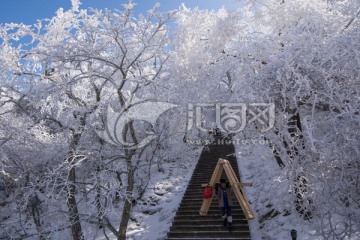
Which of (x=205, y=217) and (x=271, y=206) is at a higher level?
(x=271, y=206)

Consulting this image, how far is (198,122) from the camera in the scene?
11.8m

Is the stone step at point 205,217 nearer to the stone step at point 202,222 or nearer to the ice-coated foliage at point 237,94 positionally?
the stone step at point 202,222

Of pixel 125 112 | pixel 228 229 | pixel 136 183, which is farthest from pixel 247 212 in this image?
pixel 136 183

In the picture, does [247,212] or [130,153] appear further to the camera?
[130,153]

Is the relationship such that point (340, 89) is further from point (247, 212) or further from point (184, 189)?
point (184, 189)

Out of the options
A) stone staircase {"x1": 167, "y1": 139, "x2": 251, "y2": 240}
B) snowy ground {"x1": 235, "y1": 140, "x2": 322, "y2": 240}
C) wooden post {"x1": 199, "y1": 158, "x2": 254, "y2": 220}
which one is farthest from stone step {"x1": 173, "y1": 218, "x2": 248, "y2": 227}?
wooden post {"x1": 199, "y1": 158, "x2": 254, "y2": 220}

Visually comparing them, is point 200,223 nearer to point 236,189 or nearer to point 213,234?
point 213,234

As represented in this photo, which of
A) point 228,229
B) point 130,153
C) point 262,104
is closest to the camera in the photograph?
point 262,104

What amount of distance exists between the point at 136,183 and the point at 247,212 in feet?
28.8
